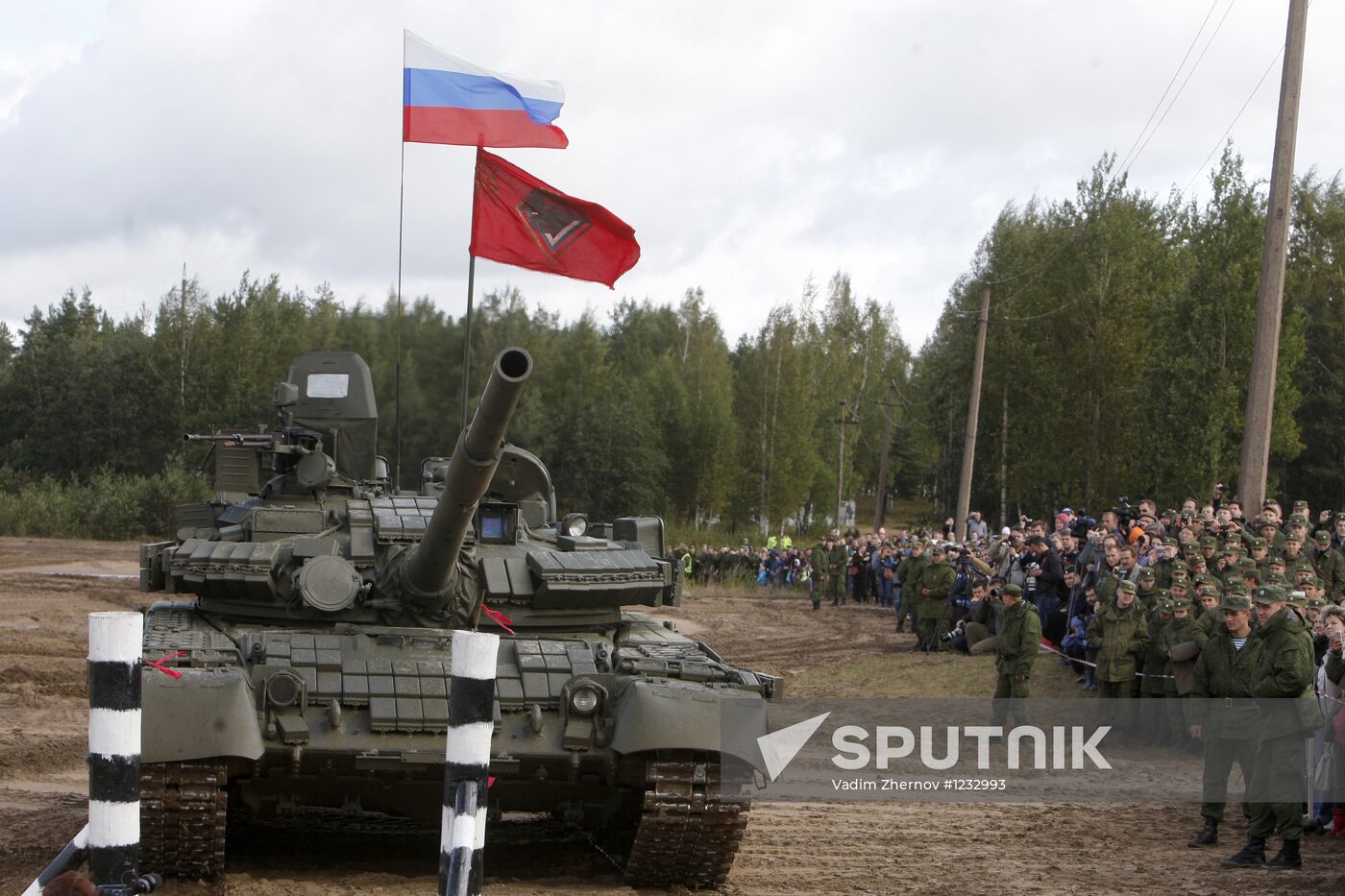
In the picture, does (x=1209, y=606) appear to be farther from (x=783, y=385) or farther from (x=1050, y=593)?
(x=783, y=385)

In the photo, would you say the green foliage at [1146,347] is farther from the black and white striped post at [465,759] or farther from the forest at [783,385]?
the black and white striped post at [465,759]

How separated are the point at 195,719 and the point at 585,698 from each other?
203cm

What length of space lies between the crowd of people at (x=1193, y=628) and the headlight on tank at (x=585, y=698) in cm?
422

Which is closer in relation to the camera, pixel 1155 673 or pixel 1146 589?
pixel 1155 673

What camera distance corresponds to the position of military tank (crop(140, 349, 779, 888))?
308 inches

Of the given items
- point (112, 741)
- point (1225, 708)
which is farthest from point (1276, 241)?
point (112, 741)

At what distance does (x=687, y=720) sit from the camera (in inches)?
324

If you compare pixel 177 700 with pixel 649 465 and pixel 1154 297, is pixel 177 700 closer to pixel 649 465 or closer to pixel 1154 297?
pixel 1154 297

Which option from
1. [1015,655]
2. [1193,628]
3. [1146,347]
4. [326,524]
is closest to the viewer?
[326,524]

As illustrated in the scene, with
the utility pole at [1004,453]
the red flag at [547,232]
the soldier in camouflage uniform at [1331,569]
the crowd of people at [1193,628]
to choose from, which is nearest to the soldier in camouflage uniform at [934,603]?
the crowd of people at [1193,628]

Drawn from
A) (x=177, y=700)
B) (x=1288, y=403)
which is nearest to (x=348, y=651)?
(x=177, y=700)

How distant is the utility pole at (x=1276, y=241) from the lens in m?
16.9

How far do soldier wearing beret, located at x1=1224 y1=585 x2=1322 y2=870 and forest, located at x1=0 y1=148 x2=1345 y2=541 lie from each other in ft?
72.5

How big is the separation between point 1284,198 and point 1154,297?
2656 centimetres
